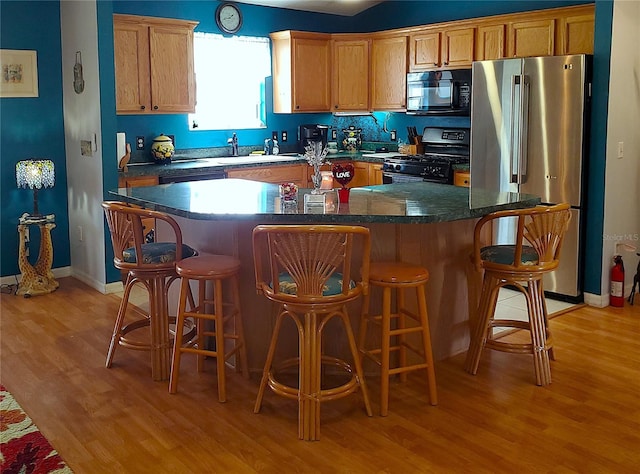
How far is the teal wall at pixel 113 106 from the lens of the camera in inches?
195

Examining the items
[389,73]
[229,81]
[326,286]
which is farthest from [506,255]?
[229,81]

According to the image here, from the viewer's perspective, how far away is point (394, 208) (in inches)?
135

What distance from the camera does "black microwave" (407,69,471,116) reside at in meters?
6.16

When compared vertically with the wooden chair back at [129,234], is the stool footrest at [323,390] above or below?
below

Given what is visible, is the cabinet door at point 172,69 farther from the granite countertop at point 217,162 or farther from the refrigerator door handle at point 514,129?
the refrigerator door handle at point 514,129

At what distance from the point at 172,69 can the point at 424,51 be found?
2397 millimetres

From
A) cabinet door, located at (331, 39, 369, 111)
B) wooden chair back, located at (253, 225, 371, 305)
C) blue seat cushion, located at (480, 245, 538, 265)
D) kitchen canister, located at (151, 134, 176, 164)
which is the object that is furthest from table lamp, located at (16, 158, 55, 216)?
blue seat cushion, located at (480, 245, 538, 265)

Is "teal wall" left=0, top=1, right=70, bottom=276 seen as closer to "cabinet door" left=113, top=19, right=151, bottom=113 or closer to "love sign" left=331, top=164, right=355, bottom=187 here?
"cabinet door" left=113, top=19, right=151, bottom=113

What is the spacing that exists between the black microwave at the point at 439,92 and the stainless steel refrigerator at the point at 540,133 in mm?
638

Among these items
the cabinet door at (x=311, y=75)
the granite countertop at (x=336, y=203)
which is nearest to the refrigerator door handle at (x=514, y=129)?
the granite countertop at (x=336, y=203)

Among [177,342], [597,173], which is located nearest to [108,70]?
[177,342]

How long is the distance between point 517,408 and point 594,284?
2.11 m

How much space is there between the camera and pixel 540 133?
5133 mm

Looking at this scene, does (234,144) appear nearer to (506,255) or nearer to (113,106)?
(113,106)
